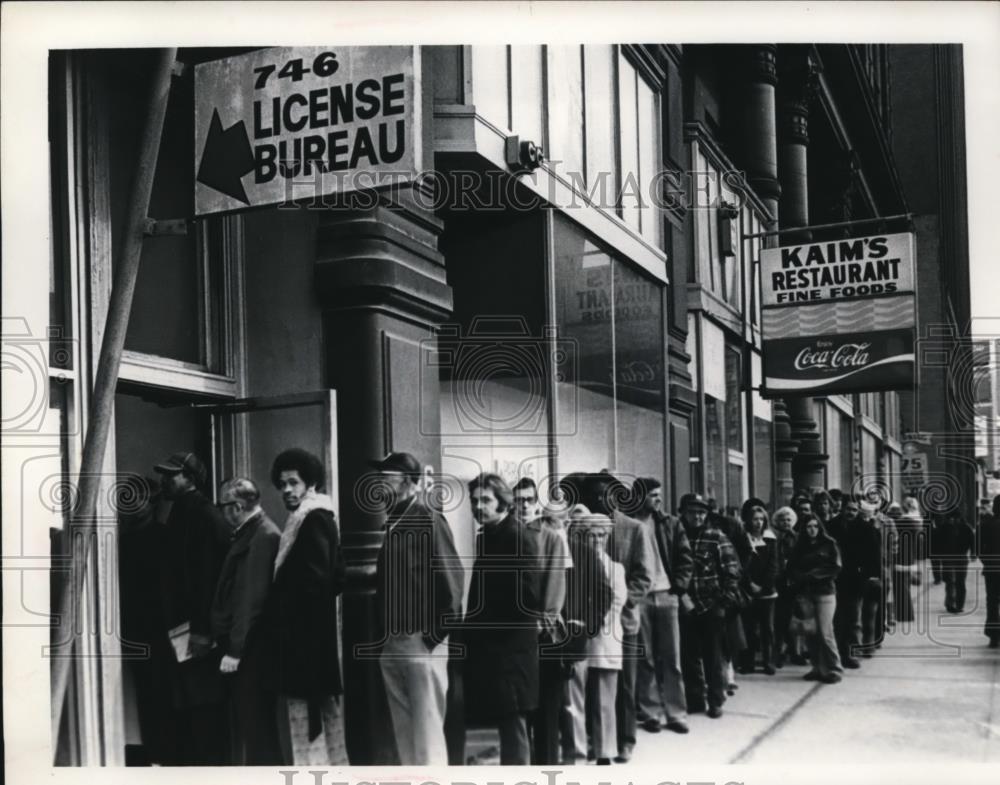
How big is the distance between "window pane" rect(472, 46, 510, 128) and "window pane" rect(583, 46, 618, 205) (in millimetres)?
360

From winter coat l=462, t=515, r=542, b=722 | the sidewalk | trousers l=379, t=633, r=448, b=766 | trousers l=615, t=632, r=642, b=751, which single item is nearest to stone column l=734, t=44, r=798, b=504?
the sidewalk

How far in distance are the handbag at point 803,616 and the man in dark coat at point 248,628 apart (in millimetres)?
2249

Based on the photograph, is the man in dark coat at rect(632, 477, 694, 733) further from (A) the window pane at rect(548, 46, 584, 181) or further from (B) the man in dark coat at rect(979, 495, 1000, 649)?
(A) the window pane at rect(548, 46, 584, 181)

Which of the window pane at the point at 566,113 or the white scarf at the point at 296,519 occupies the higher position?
the window pane at the point at 566,113

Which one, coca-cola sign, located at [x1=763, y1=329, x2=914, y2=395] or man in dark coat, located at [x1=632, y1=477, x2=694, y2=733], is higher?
coca-cola sign, located at [x1=763, y1=329, x2=914, y2=395]

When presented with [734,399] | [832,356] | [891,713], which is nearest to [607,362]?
[734,399]

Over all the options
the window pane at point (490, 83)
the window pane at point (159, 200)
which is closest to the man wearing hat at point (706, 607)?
the window pane at point (490, 83)

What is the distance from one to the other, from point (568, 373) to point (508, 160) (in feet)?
3.02

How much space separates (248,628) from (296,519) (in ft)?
1.52

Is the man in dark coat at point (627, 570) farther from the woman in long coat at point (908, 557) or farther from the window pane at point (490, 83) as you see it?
the window pane at point (490, 83)

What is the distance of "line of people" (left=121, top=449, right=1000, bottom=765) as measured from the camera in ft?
15.0

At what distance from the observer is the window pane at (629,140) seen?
494cm

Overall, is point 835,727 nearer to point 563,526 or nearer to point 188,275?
point 563,526

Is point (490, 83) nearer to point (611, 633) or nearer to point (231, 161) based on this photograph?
point (231, 161)
